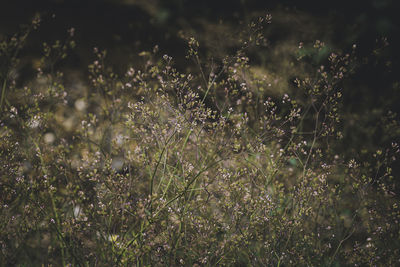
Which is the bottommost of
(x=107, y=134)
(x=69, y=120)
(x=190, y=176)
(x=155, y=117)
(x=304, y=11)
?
(x=69, y=120)

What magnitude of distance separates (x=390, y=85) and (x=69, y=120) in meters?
3.03

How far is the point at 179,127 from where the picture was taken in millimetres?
1739

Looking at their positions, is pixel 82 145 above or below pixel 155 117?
below

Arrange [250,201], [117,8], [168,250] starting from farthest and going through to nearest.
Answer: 1. [117,8]
2. [250,201]
3. [168,250]

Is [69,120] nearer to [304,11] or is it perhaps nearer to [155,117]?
[155,117]

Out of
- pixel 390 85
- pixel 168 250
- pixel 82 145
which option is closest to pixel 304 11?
pixel 390 85

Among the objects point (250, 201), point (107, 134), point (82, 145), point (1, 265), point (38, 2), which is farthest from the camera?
point (38, 2)

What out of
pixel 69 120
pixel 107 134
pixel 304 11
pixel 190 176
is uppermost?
pixel 304 11

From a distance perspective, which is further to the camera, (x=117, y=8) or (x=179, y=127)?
(x=117, y=8)

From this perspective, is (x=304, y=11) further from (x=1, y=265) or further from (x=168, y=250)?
(x=1, y=265)

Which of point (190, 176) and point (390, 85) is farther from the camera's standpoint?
point (390, 85)

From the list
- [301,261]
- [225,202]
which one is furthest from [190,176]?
[301,261]

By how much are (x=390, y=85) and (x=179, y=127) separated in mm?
2564

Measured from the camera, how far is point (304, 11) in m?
3.61
